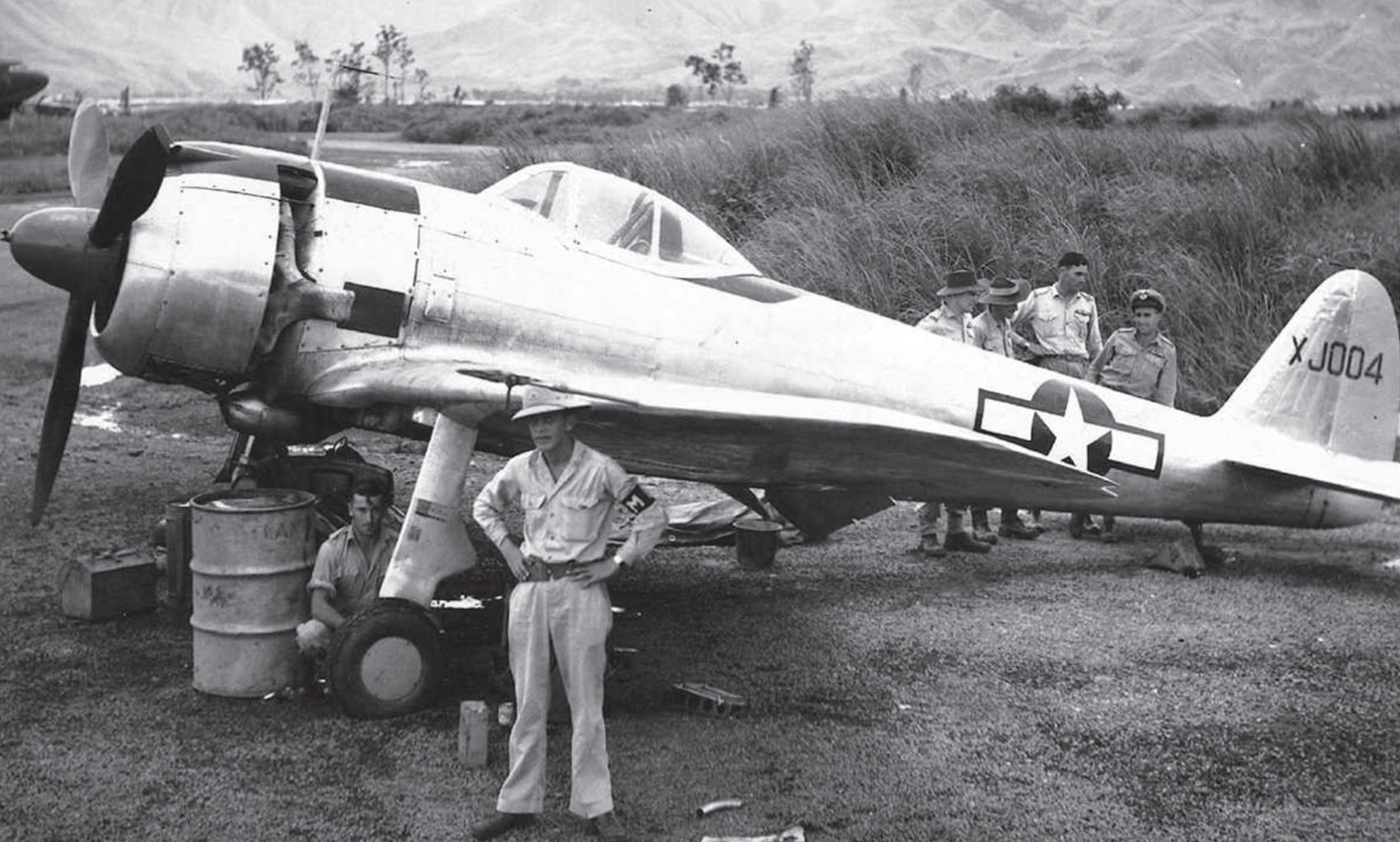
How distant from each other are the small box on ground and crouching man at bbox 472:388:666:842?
276 cm

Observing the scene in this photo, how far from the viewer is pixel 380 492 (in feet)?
18.4

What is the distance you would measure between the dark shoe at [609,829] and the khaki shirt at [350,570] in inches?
69.9

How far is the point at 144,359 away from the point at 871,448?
3245 mm

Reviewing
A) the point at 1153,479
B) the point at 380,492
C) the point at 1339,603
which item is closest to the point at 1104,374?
the point at 1153,479

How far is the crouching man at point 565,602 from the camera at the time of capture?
4.08m

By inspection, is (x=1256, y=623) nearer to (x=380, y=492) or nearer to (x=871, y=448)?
(x=871, y=448)

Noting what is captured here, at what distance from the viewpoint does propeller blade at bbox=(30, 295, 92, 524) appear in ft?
19.9

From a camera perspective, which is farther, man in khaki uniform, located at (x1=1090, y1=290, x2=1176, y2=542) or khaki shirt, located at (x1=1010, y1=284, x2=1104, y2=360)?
khaki shirt, located at (x1=1010, y1=284, x2=1104, y2=360)

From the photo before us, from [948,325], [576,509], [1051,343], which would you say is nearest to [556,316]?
[576,509]

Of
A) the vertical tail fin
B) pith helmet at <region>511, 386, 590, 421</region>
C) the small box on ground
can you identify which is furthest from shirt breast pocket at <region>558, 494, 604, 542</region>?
the vertical tail fin

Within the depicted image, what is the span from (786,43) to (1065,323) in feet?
530

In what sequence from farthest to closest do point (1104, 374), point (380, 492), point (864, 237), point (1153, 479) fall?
point (864, 237) < point (1104, 374) < point (1153, 479) < point (380, 492)

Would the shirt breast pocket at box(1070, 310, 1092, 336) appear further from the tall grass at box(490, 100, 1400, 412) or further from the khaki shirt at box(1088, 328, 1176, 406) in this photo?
the tall grass at box(490, 100, 1400, 412)

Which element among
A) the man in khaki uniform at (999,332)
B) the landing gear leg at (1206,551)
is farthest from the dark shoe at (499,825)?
the landing gear leg at (1206,551)
